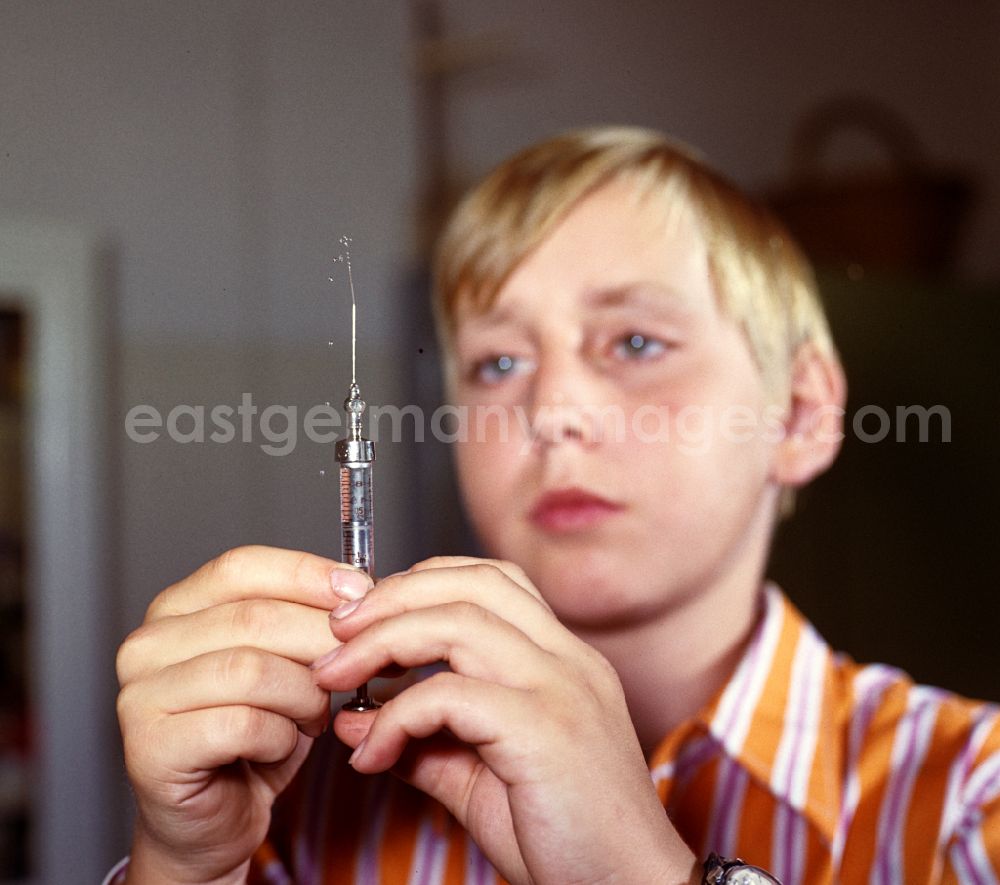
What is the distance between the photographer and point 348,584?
Answer: 1.52 ft

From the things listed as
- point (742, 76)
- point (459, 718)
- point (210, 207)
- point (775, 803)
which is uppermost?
point (742, 76)

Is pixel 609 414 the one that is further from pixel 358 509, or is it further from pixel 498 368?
pixel 358 509

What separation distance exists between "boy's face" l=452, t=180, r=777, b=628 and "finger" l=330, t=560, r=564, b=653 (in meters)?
0.21

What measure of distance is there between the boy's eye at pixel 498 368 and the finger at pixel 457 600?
249 millimetres

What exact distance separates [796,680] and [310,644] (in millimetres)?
387

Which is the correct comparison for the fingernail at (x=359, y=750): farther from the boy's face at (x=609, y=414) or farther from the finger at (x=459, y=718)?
the boy's face at (x=609, y=414)

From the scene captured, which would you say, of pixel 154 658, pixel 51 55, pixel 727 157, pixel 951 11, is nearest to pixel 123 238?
pixel 51 55

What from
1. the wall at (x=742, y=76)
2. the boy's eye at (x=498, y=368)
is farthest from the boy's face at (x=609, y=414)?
the wall at (x=742, y=76)

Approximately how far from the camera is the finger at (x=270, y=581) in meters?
0.47

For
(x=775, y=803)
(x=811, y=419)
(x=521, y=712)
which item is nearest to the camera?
(x=521, y=712)

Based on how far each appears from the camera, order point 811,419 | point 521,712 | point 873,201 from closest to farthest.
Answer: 1. point 521,712
2. point 811,419
3. point 873,201

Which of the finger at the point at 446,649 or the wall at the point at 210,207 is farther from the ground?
the wall at the point at 210,207

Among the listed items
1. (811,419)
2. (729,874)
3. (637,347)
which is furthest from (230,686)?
(811,419)

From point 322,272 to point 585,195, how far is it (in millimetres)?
191
